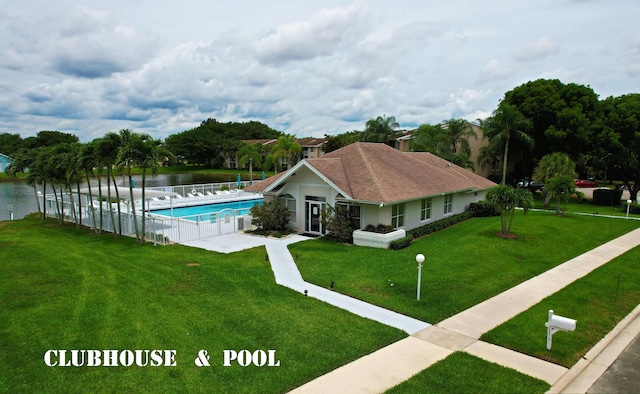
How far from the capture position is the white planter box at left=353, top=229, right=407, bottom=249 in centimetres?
1745

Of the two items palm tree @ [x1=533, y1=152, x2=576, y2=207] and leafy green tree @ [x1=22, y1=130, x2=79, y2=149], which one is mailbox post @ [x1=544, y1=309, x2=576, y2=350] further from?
leafy green tree @ [x1=22, y1=130, x2=79, y2=149]

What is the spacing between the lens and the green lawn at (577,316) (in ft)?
27.7

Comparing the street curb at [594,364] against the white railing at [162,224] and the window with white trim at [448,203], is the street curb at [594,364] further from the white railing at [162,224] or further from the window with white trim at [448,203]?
the white railing at [162,224]

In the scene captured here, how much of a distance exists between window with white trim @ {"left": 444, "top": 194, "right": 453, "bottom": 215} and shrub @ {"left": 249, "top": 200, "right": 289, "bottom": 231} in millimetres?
10729

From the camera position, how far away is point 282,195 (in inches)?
874

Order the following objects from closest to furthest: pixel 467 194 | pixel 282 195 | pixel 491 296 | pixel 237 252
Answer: pixel 491 296, pixel 237 252, pixel 282 195, pixel 467 194

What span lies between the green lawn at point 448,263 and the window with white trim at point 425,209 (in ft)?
4.89

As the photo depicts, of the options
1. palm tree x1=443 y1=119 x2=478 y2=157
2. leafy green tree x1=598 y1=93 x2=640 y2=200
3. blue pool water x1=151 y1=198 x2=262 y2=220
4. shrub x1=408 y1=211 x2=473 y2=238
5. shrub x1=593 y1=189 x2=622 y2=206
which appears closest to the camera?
shrub x1=408 y1=211 x2=473 y2=238

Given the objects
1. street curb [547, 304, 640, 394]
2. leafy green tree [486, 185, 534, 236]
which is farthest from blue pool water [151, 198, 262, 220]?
street curb [547, 304, 640, 394]

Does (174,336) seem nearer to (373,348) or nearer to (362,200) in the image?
(373,348)

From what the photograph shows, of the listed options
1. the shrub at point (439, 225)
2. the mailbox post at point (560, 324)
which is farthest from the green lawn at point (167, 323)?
the shrub at point (439, 225)

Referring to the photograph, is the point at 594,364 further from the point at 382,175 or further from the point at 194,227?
the point at 194,227

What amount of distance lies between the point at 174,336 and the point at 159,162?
10.9 m

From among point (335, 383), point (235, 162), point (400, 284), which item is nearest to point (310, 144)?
point (235, 162)
